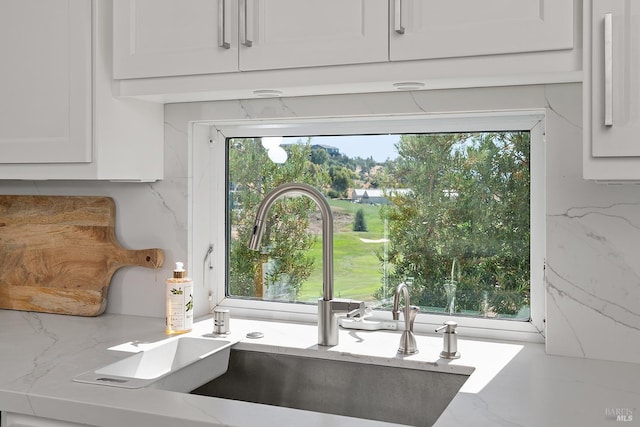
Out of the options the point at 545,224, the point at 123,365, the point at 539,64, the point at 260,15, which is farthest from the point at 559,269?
the point at 123,365

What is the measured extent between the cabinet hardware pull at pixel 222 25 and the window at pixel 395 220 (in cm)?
54

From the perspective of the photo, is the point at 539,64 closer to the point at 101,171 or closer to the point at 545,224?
the point at 545,224

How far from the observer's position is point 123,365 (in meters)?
1.68

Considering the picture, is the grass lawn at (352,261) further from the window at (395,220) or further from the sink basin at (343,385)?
the sink basin at (343,385)

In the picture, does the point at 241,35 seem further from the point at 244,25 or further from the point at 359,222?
the point at 359,222

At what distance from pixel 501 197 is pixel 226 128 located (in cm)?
92

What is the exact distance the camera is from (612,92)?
4.43 ft

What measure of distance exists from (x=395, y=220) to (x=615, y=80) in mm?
867

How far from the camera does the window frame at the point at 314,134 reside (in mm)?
1911

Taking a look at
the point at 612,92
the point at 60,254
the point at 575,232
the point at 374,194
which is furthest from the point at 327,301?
the point at 60,254

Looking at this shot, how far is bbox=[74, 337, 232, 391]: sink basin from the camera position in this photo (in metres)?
1.52

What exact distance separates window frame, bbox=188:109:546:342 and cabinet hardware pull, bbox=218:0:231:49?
1.37 feet

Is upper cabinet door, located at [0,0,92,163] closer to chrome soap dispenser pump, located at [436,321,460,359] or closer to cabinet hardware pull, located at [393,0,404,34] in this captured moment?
cabinet hardware pull, located at [393,0,404,34]

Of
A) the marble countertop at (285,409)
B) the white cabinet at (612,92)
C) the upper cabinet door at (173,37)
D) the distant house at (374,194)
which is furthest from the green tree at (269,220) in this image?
the white cabinet at (612,92)
